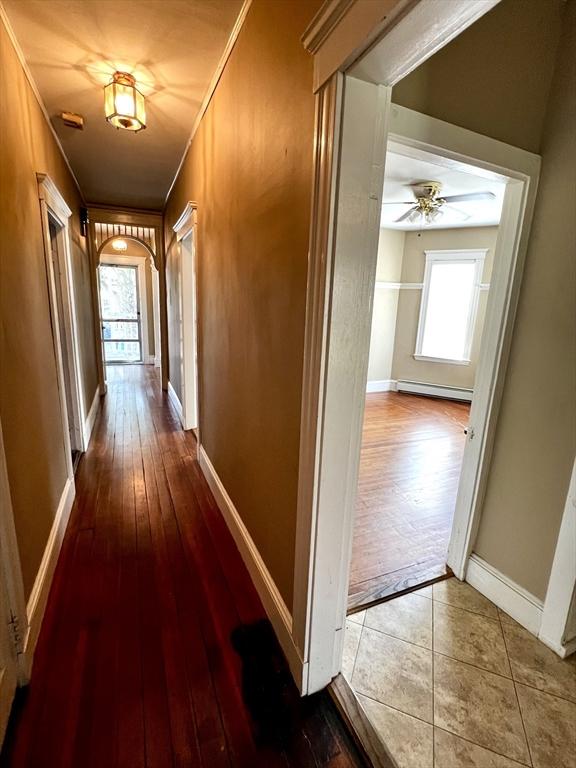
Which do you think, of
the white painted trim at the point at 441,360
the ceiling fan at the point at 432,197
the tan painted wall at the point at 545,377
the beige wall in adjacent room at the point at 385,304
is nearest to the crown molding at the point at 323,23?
the tan painted wall at the point at 545,377

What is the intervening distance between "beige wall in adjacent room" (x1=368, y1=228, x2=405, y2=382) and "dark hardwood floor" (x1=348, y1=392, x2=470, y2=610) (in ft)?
4.95

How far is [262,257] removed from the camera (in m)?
1.61

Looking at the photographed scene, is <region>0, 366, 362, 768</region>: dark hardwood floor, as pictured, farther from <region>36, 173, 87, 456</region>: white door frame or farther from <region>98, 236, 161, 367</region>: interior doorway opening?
<region>98, 236, 161, 367</region>: interior doorway opening

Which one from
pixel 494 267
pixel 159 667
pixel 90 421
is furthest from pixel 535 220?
pixel 90 421

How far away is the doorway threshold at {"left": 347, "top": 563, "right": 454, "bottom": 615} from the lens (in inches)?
71.7

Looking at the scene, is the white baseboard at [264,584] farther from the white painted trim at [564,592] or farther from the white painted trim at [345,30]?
the white painted trim at [345,30]

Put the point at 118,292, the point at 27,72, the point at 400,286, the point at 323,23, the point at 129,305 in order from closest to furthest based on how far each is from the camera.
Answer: the point at 323,23 → the point at 27,72 → the point at 400,286 → the point at 118,292 → the point at 129,305

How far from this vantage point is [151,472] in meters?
3.17

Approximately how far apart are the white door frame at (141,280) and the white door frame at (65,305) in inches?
196

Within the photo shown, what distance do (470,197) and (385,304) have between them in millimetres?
2498

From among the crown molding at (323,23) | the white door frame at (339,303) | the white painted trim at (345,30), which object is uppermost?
the crown molding at (323,23)

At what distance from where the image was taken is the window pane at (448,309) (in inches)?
223

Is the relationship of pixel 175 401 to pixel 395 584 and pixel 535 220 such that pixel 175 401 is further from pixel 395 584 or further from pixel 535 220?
pixel 535 220

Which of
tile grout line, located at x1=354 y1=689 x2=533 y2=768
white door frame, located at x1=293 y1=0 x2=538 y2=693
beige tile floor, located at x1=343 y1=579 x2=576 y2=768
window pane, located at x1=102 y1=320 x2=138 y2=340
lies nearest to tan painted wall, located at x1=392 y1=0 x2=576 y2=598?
white door frame, located at x1=293 y1=0 x2=538 y2=693
